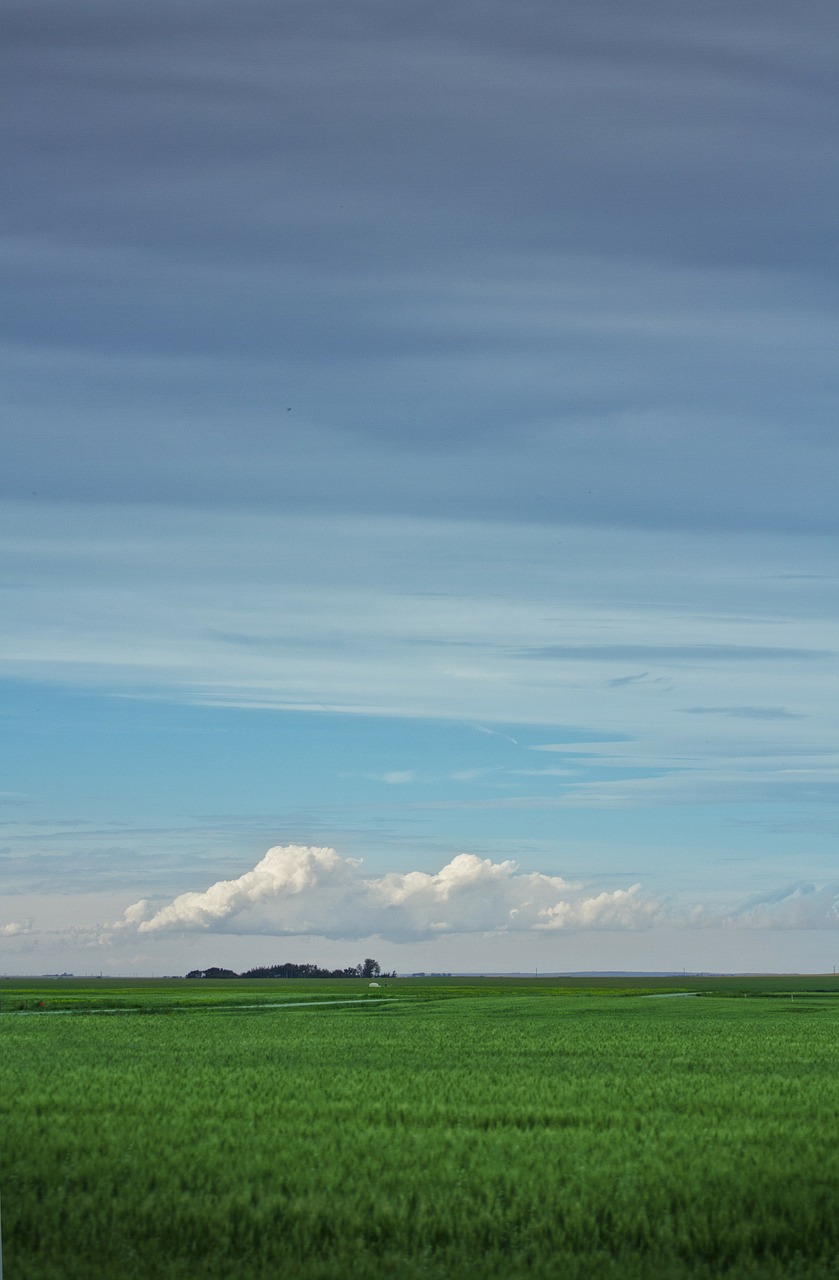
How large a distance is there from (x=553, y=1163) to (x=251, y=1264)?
612cm

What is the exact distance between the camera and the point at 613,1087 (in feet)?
93.9

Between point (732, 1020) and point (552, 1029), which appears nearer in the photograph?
point (552, 1029)

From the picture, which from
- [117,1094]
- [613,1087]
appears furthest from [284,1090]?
[613,1087]

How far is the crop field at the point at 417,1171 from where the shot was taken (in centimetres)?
1386

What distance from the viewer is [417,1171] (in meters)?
17.4

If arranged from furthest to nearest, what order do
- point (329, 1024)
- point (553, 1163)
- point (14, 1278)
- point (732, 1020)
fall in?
point (732, 1020) → point (329, 1024) → point (553, 1163) → point (14, 1278)

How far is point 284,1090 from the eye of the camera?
2720 centimetres

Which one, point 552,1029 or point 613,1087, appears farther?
point 552,1029

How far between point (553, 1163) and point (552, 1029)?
126 ft

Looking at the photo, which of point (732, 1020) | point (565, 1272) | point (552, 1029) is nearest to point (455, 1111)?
point (565, 1272)

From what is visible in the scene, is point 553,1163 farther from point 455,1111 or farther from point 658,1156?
point 455,1111

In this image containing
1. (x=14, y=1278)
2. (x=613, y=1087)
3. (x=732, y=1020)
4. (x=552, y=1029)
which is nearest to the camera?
(x=14, y=1278)

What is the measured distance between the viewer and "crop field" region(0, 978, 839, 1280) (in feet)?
45.5

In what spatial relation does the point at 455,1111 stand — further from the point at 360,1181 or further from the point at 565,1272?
the point at 565,1272
